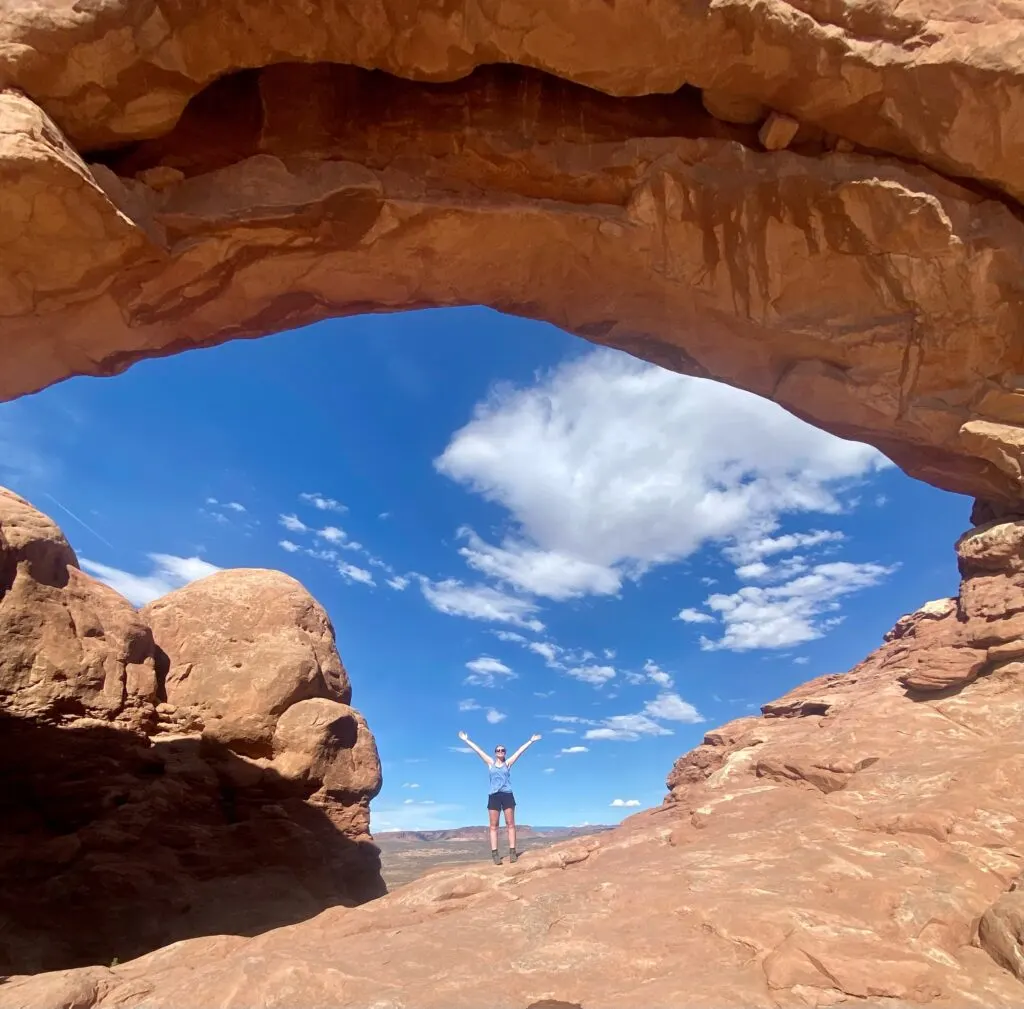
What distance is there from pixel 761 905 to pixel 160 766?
10.4 metres

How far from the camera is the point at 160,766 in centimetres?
1247

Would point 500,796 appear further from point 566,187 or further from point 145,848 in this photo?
point 566,187

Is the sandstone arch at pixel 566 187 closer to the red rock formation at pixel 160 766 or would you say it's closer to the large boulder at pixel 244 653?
the red rock formation at pixel 160 766

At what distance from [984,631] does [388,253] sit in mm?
9917

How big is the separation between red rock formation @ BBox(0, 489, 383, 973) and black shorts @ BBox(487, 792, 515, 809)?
298 centimetres

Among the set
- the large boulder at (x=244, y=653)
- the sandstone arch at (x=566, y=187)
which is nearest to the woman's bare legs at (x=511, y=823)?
the large boulder at (x=244, y=653)

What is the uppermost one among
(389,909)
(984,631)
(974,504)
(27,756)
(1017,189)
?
(1017,189)

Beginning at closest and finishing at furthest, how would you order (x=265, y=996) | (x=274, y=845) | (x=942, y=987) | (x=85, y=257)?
(x=942, y=987)
(x=265, y=996)
(x=85, y=257)
(x=274, y=845)

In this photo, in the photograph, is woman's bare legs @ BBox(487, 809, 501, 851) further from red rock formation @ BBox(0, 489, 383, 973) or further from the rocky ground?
the rocky ground

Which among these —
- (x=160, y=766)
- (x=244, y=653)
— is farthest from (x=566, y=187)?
(x=160, y=766)

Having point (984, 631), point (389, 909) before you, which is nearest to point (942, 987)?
point (389, 909)

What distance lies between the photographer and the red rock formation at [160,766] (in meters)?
10.4

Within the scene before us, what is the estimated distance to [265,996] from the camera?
557 centimetres

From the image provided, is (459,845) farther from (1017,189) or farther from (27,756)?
(1017,189)
